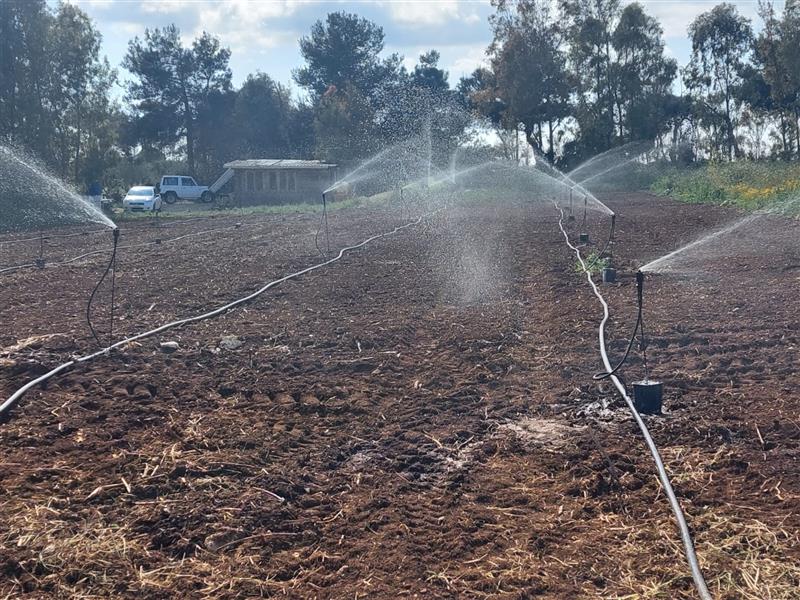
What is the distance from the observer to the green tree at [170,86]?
59.4 metres

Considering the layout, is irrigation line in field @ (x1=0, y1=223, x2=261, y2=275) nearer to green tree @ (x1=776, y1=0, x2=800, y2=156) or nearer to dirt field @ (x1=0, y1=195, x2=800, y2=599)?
dirt field @ (x1=0, y1=195, x2=800, y2=599)

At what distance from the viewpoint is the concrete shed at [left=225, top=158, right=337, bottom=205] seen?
43531 millimetres

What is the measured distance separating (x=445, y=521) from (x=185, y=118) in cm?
5987

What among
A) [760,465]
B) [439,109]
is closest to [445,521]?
[760,465]

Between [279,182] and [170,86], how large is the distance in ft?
68.6

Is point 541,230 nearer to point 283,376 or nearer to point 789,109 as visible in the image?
point 283,376

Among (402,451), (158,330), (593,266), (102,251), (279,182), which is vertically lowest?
(402,451)

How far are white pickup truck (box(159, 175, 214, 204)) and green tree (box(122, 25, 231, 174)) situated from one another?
13378mm

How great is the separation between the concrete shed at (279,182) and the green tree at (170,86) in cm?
1628

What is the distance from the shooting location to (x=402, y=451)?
486 centimetres

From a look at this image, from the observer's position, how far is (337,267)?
13.0 meters

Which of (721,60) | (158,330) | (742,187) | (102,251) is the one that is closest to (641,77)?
(721,60)

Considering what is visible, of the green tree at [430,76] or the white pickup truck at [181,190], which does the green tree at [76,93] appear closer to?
the white pickup truck at [181,190]

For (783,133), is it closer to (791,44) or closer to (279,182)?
(791,44)
